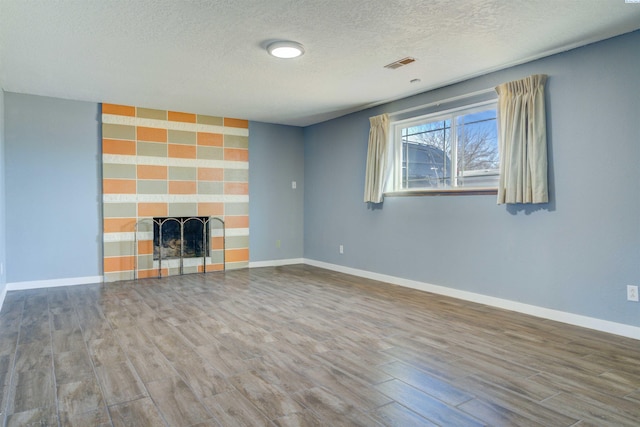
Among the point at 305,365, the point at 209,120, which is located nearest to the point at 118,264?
the point at 209,120

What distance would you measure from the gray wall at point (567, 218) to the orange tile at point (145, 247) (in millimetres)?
3425

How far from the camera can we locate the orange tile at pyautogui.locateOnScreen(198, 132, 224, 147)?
5879 mm

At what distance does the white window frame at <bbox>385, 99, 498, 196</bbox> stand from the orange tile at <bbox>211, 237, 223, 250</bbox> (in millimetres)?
2676

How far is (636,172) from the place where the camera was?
2920mm

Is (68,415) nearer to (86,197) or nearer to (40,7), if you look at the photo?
(40,7)

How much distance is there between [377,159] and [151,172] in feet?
10.3

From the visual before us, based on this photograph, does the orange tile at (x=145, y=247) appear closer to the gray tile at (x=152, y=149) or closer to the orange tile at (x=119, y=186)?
the orange tile at (x=119, y=186)

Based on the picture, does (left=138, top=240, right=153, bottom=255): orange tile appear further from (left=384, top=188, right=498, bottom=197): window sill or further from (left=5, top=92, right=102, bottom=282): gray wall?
(left=384, top=188, right=498, bottom=197): window sill

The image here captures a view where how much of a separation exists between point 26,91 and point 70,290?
2.40m

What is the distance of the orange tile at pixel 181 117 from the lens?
5641mm

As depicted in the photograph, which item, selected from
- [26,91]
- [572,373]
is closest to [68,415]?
[572,373]

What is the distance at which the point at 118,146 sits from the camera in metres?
5.25

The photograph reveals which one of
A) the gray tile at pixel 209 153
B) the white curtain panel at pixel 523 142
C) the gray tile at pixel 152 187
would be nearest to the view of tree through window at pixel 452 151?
the white curtain panel at pixel 523 142

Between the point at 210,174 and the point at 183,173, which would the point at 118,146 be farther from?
the point at 210,174
